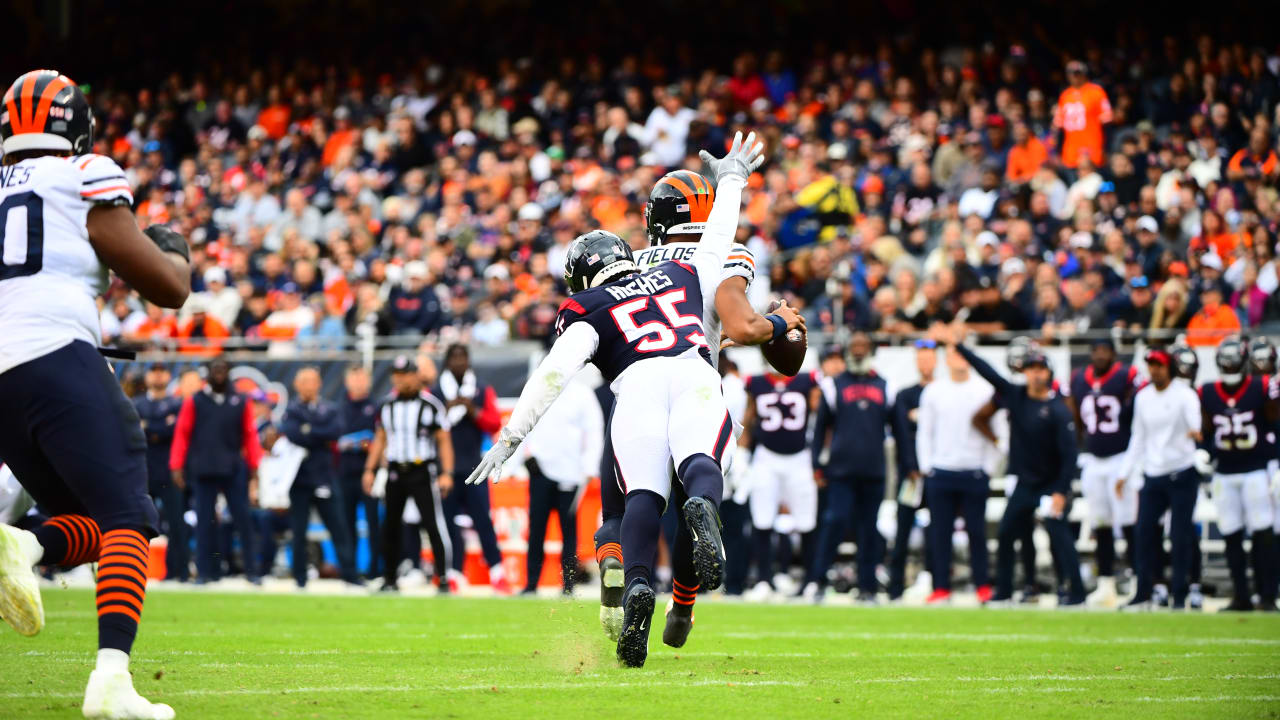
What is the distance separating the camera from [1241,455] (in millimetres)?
12453

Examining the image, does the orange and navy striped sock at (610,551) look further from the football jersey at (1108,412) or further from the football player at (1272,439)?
the football jersey at (1108,412)

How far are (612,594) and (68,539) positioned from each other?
2.30 metres

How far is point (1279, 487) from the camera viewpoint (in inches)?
476

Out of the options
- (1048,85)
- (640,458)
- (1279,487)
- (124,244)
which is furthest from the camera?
(1048,85)

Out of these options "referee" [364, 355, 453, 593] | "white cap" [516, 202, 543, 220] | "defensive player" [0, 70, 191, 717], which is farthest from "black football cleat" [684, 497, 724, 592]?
"white cap" [516, 202, 543, 220]

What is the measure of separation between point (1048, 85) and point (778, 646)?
41.4 feet

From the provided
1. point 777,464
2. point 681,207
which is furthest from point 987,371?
point 681,207

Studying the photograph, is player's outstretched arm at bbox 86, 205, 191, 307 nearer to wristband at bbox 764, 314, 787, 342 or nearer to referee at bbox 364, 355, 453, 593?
wristband at bbox 764, 314, 787, 342

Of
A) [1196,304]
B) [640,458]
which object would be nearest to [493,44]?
[1196,304]

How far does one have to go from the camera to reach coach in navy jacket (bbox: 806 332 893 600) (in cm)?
1296

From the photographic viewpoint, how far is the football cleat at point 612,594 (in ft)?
21.0

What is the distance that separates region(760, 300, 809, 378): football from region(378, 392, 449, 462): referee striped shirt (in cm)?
711

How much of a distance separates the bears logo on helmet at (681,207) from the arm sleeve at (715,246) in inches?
15.8

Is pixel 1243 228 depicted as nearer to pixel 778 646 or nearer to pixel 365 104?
pixel 778 646
